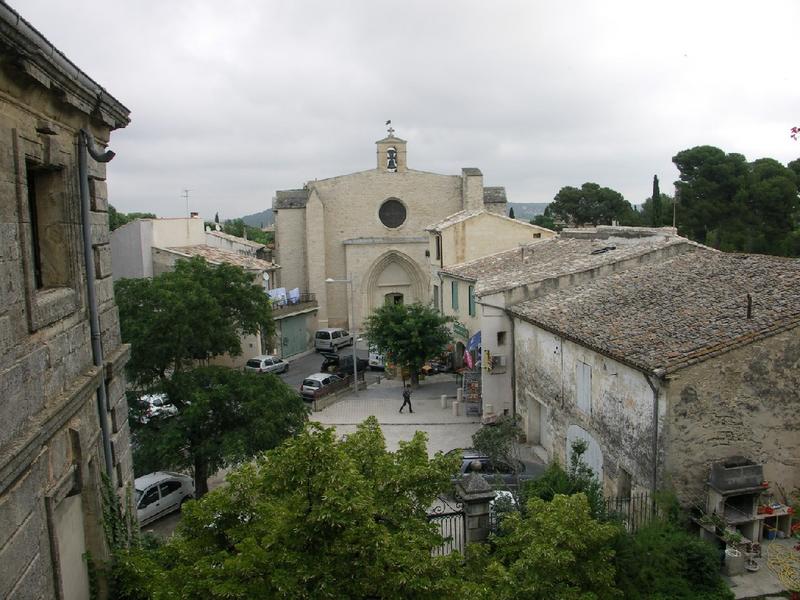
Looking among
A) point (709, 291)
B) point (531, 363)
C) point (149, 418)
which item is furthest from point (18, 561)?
point (531, 363)

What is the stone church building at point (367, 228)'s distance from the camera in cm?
4362

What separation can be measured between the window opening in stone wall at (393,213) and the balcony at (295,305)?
6.71m

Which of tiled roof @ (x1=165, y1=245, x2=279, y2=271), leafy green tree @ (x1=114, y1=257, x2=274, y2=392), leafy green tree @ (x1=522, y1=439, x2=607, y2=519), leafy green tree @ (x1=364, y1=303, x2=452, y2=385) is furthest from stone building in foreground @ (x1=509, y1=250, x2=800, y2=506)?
tiled roof @ (x1=165, y1=245, x2=279, y2=271)

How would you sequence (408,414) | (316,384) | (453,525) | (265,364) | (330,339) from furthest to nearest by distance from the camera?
1. (330,339)
2. (265,364)
3. (316,384)
4. (408,414)
5. (453,525)

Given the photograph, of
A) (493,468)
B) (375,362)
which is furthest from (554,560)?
(375,362)

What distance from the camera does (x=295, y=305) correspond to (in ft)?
133

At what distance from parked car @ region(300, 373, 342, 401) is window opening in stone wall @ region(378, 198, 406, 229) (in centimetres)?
1667

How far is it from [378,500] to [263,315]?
1241 centimetres

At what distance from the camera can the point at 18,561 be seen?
500cm

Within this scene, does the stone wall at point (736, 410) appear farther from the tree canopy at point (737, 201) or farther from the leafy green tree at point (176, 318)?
the tree canopy at point (737, 201)

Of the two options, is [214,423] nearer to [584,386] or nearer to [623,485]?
[584,386]

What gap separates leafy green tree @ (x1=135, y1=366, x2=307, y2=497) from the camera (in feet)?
53.4

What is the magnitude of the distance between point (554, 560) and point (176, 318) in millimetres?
11790

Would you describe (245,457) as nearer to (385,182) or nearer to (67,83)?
(67,83)
